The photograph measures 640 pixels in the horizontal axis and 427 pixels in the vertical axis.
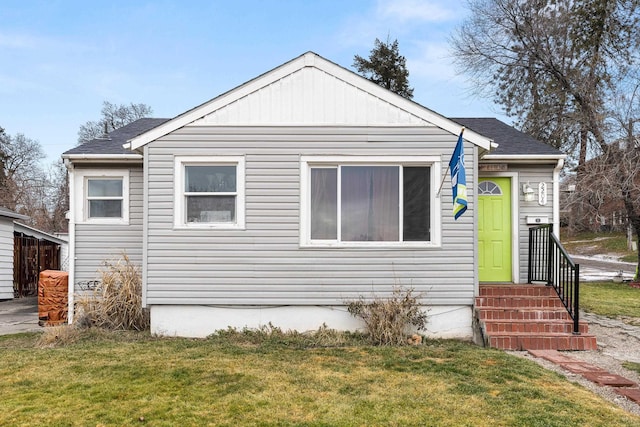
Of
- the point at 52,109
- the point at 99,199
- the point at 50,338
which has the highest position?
the point at 52,109

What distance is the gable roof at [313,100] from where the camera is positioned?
273 inches

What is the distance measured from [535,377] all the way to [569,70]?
56.8 ft

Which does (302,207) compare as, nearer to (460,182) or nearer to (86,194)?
(460,182)

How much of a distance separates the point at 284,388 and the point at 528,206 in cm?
593

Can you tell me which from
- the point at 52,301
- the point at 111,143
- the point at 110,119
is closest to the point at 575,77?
the point at 111,143

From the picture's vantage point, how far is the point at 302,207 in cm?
688

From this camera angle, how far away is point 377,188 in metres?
6.99

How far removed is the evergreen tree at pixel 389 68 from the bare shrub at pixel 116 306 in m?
20.0

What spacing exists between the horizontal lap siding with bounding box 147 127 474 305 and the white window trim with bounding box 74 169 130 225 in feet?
5.07

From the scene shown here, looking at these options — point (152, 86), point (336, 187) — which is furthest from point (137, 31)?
point (336, 187)

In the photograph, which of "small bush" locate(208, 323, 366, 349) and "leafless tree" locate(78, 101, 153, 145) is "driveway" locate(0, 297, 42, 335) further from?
"leafless tree" locate(78, 101, 153, 145)

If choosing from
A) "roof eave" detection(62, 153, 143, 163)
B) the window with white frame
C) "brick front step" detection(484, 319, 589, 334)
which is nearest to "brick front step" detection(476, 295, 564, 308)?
"brick front step" detection(484, 319, 589, 334)

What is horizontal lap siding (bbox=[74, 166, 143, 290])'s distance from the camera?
809 cm

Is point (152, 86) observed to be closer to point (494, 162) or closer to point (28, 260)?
point (28, 260)
